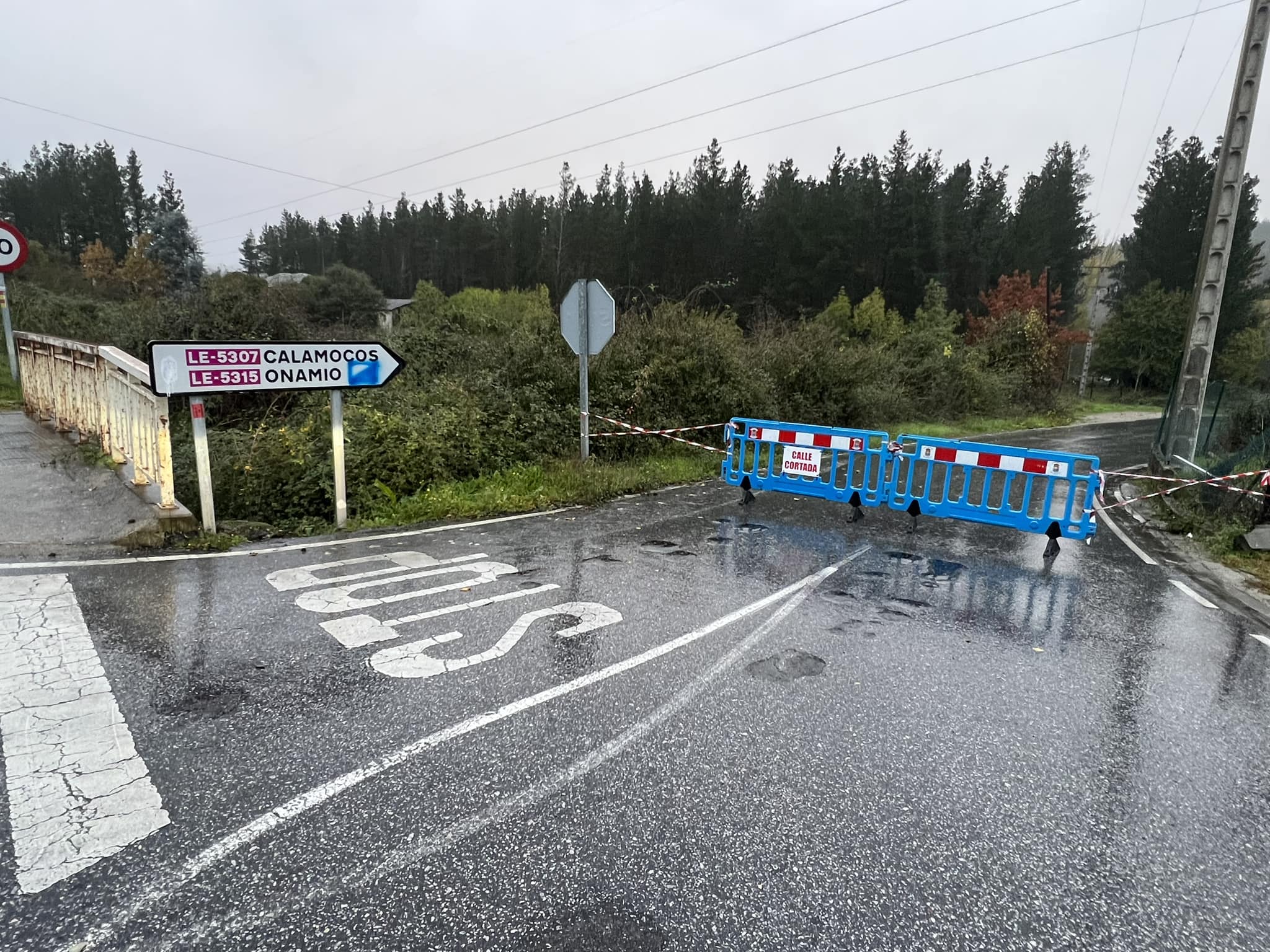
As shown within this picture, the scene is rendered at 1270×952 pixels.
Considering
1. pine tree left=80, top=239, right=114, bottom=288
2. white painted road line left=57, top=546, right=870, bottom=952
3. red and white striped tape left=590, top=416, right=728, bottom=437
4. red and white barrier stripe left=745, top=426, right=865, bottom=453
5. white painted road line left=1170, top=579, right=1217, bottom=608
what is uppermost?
pine tree left=80, top=239, right=114, bottom=288

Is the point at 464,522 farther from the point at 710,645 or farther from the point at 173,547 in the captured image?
the point at 710,645

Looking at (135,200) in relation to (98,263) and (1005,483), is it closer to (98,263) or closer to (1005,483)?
(98,263)

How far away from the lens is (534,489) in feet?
32.2

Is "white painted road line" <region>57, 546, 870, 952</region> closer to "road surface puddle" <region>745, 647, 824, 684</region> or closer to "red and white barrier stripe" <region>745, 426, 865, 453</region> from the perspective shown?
"road surface puddle" <region>745, 647, 824, 684</region>

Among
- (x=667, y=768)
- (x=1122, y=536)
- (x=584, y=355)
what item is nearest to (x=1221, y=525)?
(x=1122, y=536)

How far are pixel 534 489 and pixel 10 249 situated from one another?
11782 mm

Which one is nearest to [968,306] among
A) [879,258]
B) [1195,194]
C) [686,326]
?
[879,258]

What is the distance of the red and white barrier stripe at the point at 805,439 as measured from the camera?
890 centimetres

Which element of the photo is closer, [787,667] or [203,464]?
[787,667]

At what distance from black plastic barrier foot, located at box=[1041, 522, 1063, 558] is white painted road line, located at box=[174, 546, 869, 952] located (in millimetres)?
4911

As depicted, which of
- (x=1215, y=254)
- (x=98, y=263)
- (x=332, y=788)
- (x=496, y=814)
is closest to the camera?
(x=496, y=814)

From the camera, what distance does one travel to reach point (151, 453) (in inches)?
286

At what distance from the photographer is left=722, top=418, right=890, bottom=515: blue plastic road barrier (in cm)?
884

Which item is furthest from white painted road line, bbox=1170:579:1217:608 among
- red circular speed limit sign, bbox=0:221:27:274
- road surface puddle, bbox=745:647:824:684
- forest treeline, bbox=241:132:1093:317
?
forest treeline, bbox=241:132:1093:317
